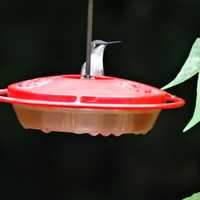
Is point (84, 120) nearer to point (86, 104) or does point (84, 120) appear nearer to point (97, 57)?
point (86, 104)

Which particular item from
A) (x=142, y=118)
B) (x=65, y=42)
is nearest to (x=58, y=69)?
(x=65, y=42)

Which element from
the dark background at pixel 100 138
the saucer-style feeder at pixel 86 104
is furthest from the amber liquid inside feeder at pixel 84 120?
the dark background at pixel 100 138

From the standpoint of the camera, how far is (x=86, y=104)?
1300 mm

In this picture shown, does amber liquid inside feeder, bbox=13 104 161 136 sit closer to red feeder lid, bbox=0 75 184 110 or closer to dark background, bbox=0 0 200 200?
red feeder lid, bbox=0 75 184 110

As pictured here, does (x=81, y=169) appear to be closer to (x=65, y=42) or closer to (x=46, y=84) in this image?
(x=65, y=42)

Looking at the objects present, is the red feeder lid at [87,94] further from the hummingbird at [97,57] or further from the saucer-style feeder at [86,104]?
the hummingbird at [97,57]

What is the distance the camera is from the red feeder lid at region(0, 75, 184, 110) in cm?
133

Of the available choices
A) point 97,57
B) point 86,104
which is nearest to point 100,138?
point 97,57

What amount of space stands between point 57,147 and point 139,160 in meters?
0.52

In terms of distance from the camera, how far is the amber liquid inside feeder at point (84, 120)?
144cm

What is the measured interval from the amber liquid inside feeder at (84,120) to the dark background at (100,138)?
2.17 m

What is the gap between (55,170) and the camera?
13.0 ft

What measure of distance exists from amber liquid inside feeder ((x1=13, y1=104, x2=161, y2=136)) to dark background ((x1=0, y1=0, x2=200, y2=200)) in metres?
2.17

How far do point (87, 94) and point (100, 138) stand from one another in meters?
2.64
